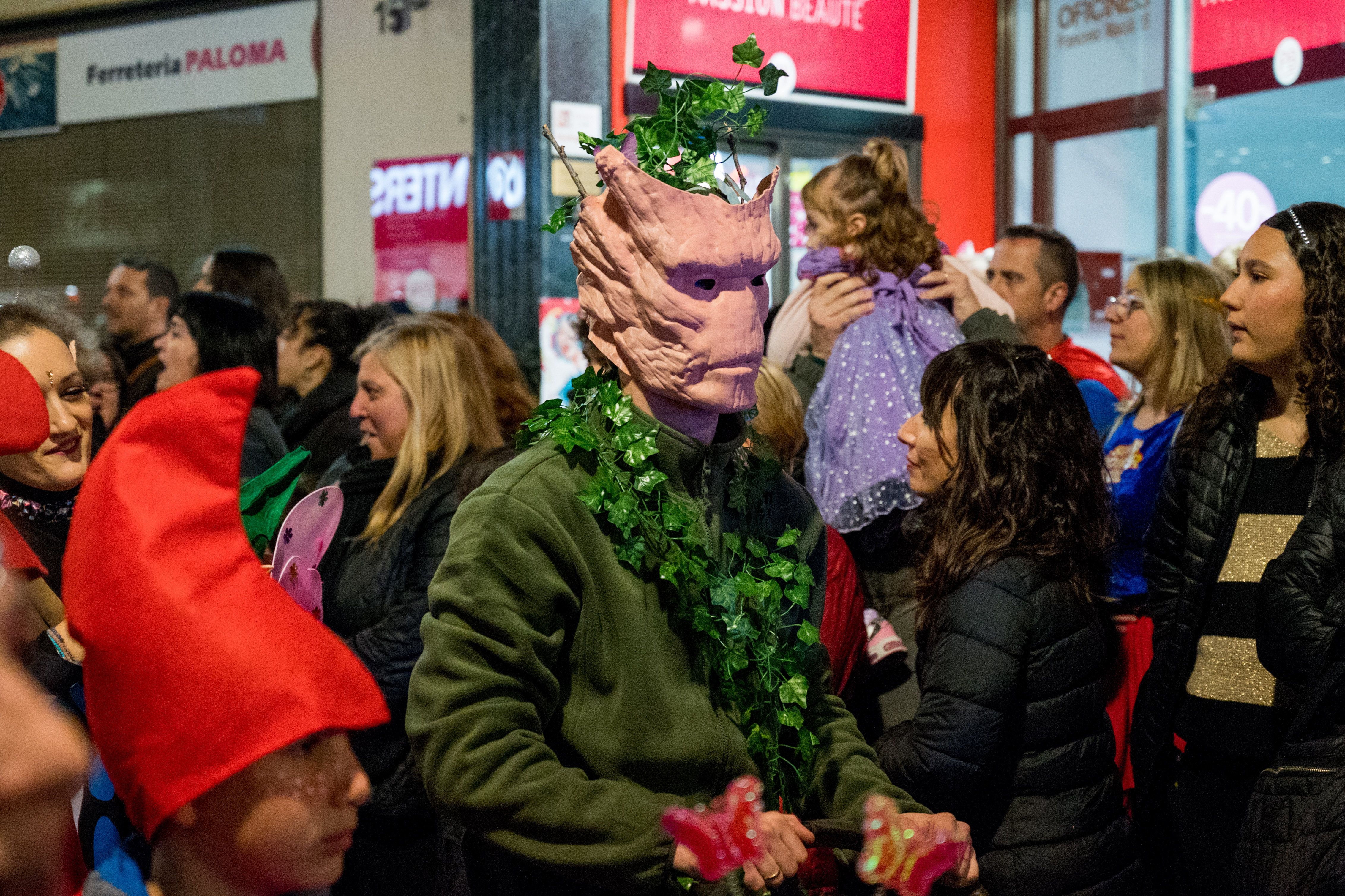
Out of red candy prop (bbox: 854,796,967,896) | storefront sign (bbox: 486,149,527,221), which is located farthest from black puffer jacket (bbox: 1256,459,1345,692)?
storefront sign (bbox: 486,149,527,221)

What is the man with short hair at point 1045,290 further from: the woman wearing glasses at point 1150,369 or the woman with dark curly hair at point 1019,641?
the woman with dark curly hair at point 1019,641

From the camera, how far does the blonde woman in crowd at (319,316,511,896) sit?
2842mm

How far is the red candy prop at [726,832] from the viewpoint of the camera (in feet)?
4.39

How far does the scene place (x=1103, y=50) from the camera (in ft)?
23.0

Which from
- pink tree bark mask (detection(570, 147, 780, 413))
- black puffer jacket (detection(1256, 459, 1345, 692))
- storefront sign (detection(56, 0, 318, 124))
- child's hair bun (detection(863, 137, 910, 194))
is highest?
storefront sign (detection(56, 0, 318, 124))

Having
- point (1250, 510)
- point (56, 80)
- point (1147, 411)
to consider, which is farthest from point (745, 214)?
point (56, 80)

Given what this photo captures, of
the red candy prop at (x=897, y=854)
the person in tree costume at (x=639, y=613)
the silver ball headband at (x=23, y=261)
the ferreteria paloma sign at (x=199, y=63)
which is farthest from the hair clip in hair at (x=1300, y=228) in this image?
the ferreteria paloma sign at (x=199, y=63)

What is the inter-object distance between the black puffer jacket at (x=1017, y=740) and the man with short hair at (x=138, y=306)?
3922 mm

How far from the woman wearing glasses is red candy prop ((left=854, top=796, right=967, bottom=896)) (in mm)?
1742

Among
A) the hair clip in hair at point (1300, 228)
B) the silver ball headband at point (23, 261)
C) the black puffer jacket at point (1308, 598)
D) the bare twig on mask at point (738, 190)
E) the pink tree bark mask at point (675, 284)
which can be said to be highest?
the hair clip in hair at point (1300, 228)

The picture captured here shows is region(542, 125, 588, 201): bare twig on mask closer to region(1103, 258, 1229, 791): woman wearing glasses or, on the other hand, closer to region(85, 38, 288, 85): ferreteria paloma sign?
region(1103, 258, 1229, 791): woman wearing glasses

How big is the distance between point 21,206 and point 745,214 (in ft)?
27.6

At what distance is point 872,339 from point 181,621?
223 cm

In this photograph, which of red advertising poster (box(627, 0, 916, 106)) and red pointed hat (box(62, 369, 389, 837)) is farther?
red advertising poster (box(627, 0, 916, 106))
